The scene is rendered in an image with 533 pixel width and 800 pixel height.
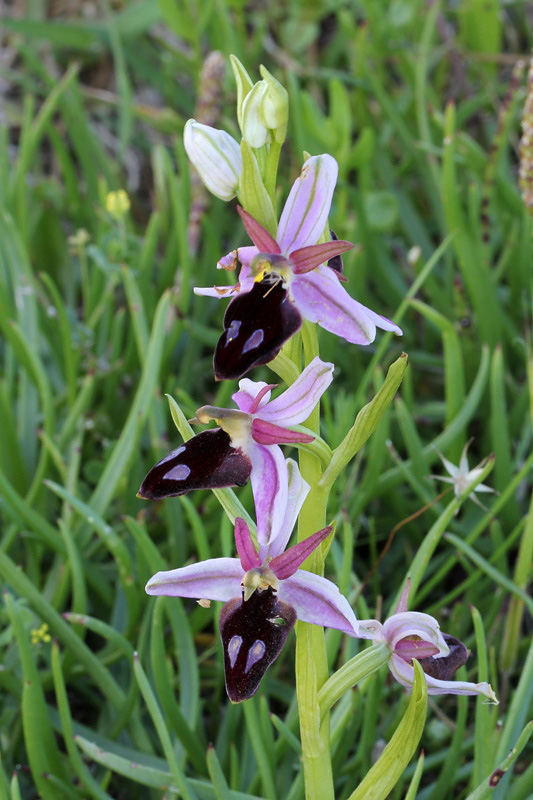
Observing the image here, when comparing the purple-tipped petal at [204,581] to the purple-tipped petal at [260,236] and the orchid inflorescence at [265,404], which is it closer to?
the orchid inflorescence at [265,404]

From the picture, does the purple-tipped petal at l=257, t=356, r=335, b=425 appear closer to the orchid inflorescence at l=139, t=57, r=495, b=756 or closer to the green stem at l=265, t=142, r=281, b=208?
the orchid inflorescence at l=139, t=57, r=495, b=756

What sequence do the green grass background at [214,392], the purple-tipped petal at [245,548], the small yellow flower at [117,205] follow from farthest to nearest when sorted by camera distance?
the small yellow flower at [117,205], the green grass background at [214,392], the purple-tipped petal at [245,548]

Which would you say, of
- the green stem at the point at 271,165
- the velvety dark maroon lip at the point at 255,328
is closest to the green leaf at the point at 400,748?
the velvety dark maroon lip at the point at 255,328

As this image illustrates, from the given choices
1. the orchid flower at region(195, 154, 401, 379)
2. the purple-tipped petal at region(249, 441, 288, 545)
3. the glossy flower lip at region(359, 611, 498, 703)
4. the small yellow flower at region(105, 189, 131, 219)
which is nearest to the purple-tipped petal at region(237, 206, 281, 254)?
the orchid flower at region(195, 154, 401, 379)

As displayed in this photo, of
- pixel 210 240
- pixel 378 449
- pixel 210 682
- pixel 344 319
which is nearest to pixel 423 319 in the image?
pixel 210 240

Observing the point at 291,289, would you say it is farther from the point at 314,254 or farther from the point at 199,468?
the point at 199,468
